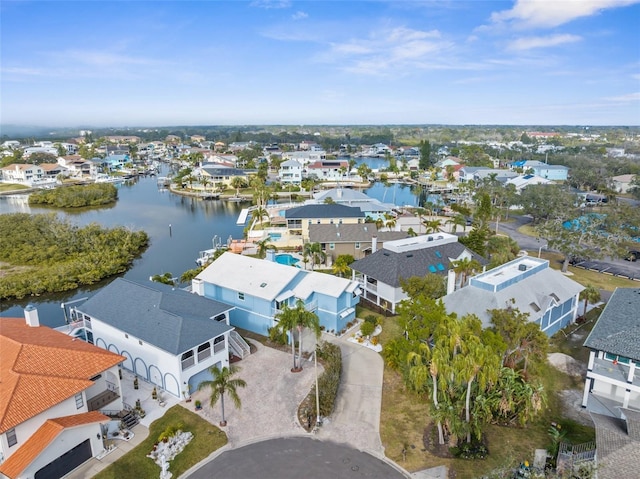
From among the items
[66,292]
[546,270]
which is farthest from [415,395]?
[66,292]

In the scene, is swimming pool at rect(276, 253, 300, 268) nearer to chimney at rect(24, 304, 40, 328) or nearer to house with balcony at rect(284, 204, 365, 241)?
house with balcony at rect(284, 204, 365, 241)

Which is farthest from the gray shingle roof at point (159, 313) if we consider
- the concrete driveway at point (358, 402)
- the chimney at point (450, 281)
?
the chimney at point (450, 281)

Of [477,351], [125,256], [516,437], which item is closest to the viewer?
[477,351]

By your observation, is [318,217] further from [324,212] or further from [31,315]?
[31,315]

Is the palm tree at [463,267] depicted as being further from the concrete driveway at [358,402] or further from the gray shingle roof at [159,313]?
the gray shingle roof at [159,313]

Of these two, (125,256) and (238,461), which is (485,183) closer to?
(125,256)

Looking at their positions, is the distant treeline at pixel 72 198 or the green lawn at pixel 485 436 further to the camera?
the distant treeline at pixel 72 198

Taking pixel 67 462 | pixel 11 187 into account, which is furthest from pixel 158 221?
pixel 67 462
